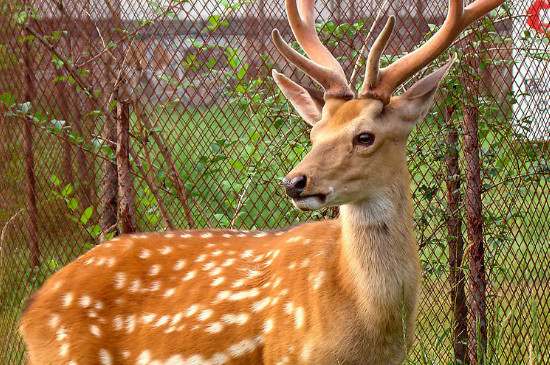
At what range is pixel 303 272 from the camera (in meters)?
3.37

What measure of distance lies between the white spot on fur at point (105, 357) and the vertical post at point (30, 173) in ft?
6.91

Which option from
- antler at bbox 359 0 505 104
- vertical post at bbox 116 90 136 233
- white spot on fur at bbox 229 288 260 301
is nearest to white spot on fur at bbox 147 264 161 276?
white spot on fur at bbox 229 288 260 301

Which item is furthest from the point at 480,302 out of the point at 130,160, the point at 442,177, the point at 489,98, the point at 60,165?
the point at 60,165

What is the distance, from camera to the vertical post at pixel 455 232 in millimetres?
4602

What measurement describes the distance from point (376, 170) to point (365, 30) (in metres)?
1.69

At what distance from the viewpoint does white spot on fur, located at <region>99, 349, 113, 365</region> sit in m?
3.55

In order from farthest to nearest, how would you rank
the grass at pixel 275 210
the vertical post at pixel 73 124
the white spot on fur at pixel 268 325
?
the vertical post at pixel 73 124, the grass at pixel 275 210, the white spot on fur at pixel 268 325

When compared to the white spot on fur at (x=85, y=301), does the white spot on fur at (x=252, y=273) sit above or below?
below

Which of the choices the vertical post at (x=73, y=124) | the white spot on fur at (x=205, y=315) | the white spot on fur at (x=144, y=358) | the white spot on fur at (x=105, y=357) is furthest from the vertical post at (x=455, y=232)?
the vertical post at (x=73, y=124)

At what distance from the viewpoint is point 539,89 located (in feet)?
15.9

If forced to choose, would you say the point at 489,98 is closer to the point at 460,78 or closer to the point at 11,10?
the point at 460,78

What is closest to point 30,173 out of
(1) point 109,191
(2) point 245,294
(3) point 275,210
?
(1) point 109,191

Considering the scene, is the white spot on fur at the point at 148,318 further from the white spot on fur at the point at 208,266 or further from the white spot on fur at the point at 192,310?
the white spot on fur at the point at 208,266

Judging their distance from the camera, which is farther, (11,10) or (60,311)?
(11,10)
